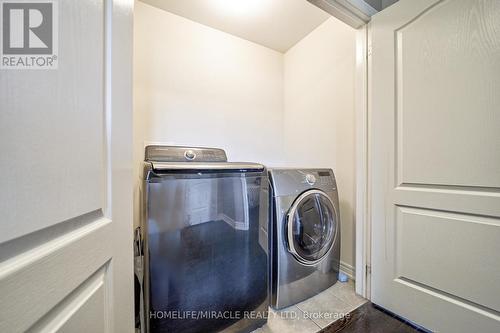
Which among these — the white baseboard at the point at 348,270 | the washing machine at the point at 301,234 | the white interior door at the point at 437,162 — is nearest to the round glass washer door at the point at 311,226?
the washing machine at the point at 301,234

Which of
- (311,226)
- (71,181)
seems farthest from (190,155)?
(71,181)

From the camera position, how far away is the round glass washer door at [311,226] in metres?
1.35

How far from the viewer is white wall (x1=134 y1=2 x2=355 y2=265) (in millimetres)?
1738

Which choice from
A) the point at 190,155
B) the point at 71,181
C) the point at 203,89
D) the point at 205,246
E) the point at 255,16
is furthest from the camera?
the point at 203,89

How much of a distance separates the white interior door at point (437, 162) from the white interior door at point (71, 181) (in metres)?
1.48

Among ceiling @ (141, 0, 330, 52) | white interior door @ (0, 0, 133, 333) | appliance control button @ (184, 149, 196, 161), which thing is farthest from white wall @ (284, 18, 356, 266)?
white interior door @ (0, 0, 133, 333)

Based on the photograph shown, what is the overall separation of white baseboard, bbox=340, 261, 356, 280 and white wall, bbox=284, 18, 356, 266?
0.15 feet

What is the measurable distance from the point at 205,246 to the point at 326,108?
172 centimetres

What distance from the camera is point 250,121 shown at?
2295 millimetres

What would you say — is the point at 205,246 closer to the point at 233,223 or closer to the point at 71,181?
the point at 233,223

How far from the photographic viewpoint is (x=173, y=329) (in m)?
0.96

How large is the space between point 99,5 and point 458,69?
5.19 feet

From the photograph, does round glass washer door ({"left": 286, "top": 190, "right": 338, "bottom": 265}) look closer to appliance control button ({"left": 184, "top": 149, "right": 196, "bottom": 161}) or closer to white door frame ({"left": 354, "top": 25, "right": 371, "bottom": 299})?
white door frame ({"left": 354, "top": 25, "right": 371, "bottom": 299})

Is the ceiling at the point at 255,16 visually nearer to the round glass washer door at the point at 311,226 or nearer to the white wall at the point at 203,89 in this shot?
the white wall at the point at 203,89
